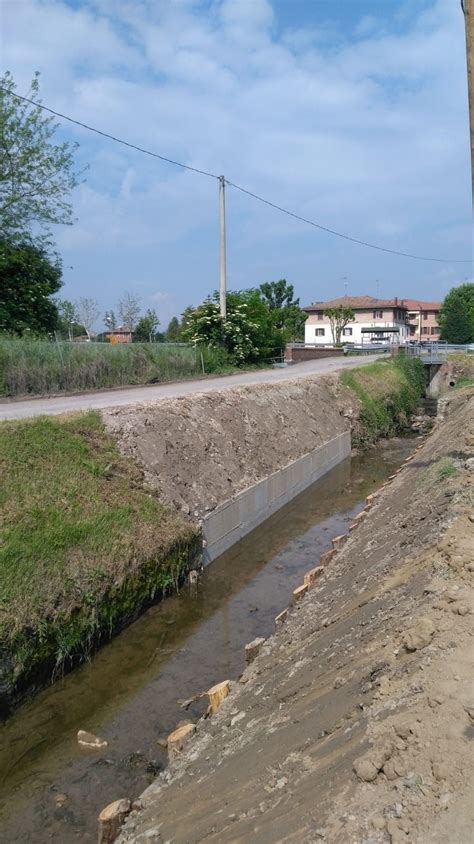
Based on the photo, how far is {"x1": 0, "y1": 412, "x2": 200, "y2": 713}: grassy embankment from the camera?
24.0 feet

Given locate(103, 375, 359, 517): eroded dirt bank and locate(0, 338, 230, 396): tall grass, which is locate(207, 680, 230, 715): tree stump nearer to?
locate(103, 375, 359, 517): eroded dirt bank

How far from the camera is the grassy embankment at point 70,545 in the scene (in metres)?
7.31

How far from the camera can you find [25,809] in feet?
18.8

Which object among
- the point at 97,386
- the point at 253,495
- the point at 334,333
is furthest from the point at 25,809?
the point at 334,333

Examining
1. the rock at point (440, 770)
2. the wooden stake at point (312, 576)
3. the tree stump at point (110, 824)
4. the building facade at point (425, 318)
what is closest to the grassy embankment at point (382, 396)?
the wooden stake at point (312, 576)

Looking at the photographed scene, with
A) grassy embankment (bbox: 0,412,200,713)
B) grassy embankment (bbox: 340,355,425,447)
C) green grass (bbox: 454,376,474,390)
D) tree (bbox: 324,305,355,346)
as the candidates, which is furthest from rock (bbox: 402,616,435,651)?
tree (bbox: 324,305,355,346)

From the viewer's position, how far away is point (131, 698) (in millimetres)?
7617

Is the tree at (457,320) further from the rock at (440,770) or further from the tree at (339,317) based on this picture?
the rock at (440,770)

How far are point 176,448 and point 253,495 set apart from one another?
92.9 inches

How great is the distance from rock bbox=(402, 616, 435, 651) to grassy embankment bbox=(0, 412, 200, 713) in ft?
14.8

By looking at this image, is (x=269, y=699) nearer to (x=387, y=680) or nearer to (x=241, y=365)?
(x=387, y=680)

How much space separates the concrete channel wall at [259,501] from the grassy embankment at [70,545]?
953 mm

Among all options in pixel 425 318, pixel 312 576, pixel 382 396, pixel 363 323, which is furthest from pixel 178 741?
pixel 425 318

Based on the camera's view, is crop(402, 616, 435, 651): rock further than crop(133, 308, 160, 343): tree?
No
